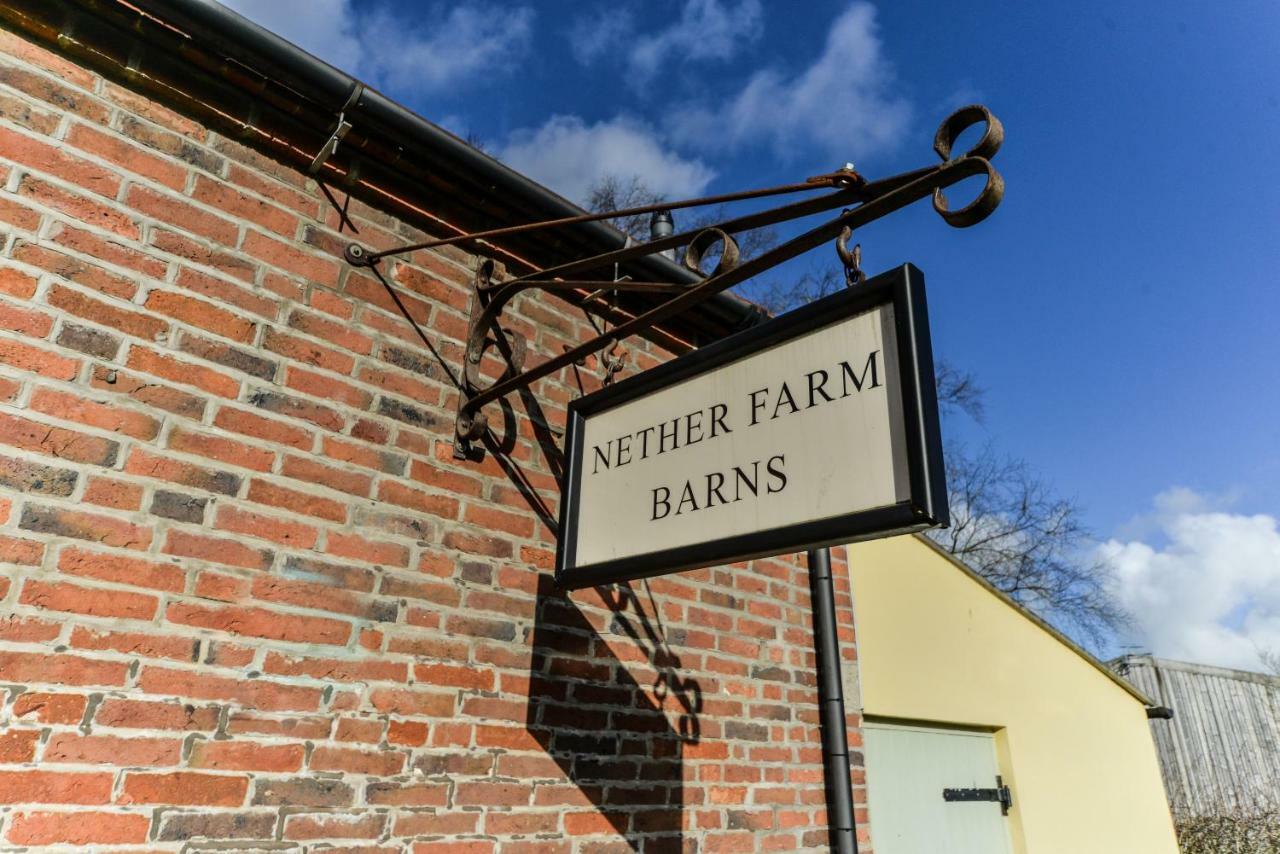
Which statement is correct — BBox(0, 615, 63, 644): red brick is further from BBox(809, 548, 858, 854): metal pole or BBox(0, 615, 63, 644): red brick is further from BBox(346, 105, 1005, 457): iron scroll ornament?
BBox(809, 548, 858, 854): metal pole

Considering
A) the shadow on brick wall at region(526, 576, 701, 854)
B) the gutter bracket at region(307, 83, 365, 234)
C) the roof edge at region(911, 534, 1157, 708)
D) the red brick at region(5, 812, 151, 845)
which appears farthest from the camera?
the roof edge at region(911, 534, 1157, 708)

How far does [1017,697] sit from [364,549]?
4.08 metres

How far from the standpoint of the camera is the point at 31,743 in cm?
163

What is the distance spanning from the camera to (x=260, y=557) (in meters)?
2.03

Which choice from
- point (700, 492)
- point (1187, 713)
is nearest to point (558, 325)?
point (700, 492)

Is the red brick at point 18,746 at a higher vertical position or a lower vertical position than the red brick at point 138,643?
lower

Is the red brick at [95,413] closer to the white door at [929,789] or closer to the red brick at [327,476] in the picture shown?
the red brick at [327,476]

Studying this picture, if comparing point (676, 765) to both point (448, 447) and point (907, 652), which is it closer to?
point (448, 447)

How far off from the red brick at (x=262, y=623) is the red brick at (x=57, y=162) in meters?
1.09

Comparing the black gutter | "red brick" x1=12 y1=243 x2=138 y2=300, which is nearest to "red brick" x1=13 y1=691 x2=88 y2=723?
"red brick" x1=12 y1=243 x2=138 y2=300

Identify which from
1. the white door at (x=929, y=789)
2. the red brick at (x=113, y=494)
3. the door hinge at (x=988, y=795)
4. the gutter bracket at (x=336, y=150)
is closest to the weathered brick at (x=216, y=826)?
the red brick at (x=113, y=494)

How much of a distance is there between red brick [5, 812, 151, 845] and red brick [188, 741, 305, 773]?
154 mm

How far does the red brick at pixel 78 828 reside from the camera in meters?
1.59

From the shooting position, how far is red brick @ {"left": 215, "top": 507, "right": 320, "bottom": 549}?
2.01m
